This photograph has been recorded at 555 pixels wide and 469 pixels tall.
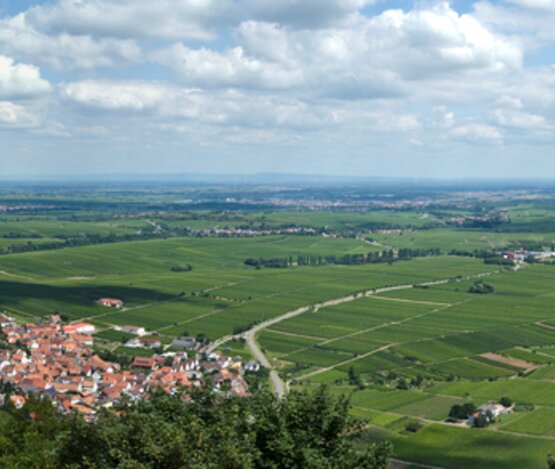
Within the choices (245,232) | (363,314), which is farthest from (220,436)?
(245,232)

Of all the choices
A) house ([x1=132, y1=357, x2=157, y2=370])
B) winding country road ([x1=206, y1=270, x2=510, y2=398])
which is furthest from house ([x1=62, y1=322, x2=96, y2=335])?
winding country road ([x1=206, y1=270, x2=510, y2=398])

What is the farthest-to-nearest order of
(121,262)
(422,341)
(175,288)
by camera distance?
(121,262) < (175,288) < (422,341)

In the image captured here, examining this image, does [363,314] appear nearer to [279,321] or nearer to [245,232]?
[279,321]

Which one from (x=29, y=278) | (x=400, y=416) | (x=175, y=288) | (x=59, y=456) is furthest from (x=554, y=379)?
(x=29, y=278)

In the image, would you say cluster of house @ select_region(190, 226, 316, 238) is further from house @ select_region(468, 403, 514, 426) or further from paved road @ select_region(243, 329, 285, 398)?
house @ select_region(468, 403, 514, 426)

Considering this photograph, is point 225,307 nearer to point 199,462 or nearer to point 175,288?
point 175,288

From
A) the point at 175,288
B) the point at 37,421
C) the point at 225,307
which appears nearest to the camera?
the point at 37,421

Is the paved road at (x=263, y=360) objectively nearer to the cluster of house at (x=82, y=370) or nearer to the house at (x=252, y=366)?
the house at (x=252, y=366)
